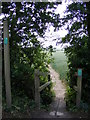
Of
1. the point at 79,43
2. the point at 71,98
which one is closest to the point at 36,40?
the point at 79,43

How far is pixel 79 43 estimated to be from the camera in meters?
3.50

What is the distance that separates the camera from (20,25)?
132 inches

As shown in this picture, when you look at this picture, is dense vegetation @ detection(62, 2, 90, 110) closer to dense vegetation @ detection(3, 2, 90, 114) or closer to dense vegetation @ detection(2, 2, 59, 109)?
dense vegetation @ detection(3, 2, 90, 114)

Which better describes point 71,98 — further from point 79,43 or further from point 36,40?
point 36,40

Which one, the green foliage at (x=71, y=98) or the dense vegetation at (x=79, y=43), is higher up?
the dense vegetation at (x=79, y=43)

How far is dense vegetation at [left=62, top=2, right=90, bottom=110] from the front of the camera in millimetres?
3299

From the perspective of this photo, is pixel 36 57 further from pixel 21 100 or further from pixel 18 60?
pixel 21 100

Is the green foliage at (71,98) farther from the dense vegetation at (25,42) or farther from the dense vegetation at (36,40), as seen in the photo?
the dense vegetation at (25,42)

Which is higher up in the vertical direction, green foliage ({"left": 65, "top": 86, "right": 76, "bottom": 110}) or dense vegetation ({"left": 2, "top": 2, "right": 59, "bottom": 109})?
dense vegetation ({"left": 2, "top": 2, "right": 59, "bottom": 109})

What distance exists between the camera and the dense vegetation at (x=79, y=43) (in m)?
3.30

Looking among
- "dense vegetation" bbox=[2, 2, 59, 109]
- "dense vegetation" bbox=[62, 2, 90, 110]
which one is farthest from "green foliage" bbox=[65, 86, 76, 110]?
"dense vegetation" bbox=[2, 2, 59, 109]

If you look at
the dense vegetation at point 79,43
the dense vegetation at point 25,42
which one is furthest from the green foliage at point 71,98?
the dense vegetation at point 25,42

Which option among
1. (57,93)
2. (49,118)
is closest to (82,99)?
(49,118)

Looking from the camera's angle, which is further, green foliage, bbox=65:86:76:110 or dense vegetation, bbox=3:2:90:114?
green foliage, bbox=65:86:76:110
